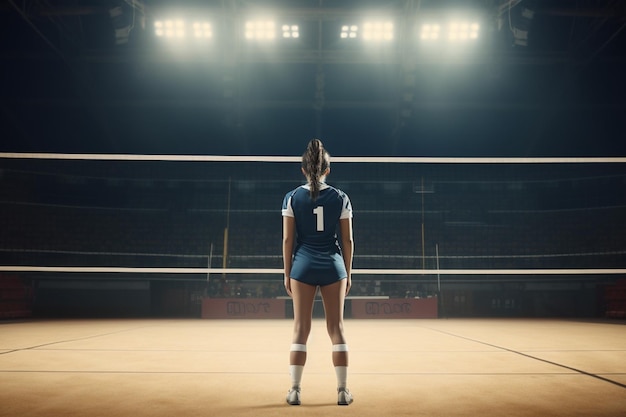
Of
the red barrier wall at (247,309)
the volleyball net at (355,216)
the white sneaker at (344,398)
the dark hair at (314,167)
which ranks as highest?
the volleyball net at (355,216)

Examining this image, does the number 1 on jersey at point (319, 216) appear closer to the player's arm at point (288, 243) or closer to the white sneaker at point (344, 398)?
the player's arm at point (288, 243)

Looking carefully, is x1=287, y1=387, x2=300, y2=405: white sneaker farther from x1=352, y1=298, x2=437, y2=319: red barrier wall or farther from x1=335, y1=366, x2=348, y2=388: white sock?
x1=352, y1=298, x2=437, y2=319: red barrier wall

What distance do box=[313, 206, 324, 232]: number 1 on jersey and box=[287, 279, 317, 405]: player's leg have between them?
0.35 m

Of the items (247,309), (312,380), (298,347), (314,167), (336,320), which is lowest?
(247,309)

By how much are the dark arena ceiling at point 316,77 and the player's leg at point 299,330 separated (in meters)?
10.2

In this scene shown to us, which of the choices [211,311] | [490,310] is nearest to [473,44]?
[490,310]

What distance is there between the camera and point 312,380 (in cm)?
359

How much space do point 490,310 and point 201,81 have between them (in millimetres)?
11939

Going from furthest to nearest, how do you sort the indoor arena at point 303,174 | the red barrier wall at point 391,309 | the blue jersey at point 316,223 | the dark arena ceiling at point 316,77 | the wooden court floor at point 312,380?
the red barrier wall at point 391,309, the dark arena ceiling at point 316,77, the indoor arena at point 303,174, the blue jersey at point 316,223, the wooden court floor at point 312,380

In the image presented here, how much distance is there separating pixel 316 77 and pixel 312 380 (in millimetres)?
11304

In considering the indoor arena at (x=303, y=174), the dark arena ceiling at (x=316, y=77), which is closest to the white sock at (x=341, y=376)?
the indoor arena at (x=303, y=174)

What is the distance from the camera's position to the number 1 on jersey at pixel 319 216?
2.98 meters

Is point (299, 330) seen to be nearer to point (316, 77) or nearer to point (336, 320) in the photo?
point (336, 320)

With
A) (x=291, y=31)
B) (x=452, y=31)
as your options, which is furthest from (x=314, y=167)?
(x=452, y=31)
